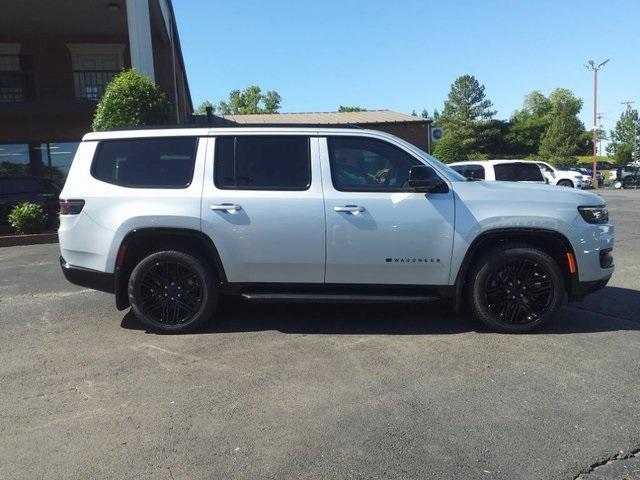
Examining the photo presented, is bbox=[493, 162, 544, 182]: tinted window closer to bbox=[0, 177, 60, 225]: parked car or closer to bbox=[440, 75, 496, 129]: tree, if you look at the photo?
bbox=[0, 177, 60, 225]: parked car

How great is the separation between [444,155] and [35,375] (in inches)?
1415

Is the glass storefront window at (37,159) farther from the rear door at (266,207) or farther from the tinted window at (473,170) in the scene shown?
the rear door at (266,207)

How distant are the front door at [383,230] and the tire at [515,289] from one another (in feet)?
1.21

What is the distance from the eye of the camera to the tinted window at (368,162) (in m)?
5.15

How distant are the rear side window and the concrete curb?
802 cm

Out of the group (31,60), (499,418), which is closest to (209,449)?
(499,418)

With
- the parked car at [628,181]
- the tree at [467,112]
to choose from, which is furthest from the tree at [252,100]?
the parked car at [628,181]

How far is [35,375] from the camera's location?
4367 millimetres

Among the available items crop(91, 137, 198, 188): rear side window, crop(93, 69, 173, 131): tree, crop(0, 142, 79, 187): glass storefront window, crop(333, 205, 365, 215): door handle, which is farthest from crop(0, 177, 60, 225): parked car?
crop(333, 205, 365, 215): door handle

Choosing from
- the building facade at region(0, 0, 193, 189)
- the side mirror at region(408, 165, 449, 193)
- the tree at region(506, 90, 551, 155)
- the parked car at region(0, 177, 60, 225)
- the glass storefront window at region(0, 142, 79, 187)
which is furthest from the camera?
the tree at region(506, 90, 551, 155)

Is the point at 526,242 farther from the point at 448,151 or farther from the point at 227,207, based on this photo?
the point at 448,151

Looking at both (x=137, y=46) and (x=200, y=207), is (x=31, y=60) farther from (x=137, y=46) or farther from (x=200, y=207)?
(x=200, y=207)

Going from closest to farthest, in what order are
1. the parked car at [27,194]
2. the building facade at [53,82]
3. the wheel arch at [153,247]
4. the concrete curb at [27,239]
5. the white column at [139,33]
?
the wheel arch at [153,247] < the concrete curb at [27,239] < the white column at [139,33] < the parked car at [27,194] < the building facade at [53,82]

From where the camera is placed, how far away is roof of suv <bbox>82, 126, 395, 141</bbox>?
17.2 ft
